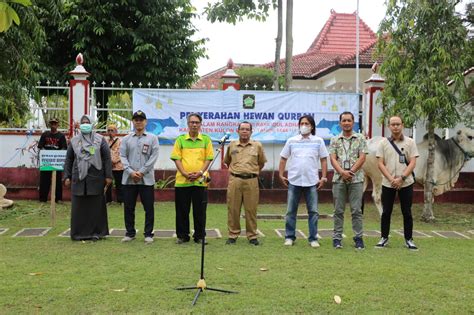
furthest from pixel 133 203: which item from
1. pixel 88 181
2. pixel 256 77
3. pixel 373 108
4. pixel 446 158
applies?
pixel 256 77

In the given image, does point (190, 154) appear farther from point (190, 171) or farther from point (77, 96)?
point (77, 96)

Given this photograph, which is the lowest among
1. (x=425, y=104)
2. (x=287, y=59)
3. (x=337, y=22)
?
(x=425, y=104)

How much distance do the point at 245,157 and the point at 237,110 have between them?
4.48 m

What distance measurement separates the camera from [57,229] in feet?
25.4

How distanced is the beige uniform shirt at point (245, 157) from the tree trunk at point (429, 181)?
3.63 m

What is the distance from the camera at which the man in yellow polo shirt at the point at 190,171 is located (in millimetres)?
6898

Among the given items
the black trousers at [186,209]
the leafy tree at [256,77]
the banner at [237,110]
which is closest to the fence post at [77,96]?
the banner at [237,110]

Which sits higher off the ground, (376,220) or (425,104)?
(425,104)

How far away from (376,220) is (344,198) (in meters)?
2.67

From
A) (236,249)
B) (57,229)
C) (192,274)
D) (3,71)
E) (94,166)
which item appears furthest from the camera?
(3,71)

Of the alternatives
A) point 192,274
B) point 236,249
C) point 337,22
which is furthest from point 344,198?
point 337,22

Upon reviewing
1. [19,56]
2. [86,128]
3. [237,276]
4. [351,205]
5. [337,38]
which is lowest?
[237,276]

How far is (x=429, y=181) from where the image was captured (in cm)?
930

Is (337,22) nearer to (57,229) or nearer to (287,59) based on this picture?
(287,59)
